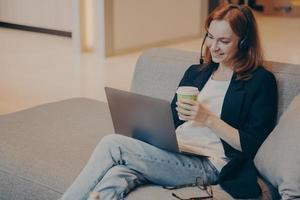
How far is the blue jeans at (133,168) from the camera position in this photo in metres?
1.71

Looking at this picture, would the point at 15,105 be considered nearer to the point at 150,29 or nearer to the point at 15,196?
the point at 15,196

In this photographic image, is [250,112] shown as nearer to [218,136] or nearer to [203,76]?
[218,136]

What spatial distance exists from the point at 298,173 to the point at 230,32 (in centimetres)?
58

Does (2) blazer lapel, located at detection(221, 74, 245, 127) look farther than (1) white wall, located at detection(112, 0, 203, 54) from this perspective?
No

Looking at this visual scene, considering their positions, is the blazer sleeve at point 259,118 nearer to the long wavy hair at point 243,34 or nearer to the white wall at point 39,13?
the long wavy hair at point 243,34

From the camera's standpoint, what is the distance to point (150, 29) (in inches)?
264

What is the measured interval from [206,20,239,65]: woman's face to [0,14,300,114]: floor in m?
2.49

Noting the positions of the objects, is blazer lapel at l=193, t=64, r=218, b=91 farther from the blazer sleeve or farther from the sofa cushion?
the sofa cushion

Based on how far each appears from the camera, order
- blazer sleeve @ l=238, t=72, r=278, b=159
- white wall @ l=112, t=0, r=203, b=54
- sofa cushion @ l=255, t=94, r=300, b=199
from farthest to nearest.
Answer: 1. white wall @ l=112, t=0, r=203, b=54
2. blazer sleeve @ l=238, t=72, r=278, b=159
3. sofa cushion @ l=255, t=94, r=300, b=199

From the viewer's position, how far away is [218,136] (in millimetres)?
1843

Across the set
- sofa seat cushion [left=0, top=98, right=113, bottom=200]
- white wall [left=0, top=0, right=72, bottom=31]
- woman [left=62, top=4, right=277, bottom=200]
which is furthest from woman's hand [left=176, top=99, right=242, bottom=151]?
white wall [left=0, top=0, right=72, bottom=31]

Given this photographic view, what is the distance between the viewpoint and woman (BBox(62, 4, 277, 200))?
171 centimetres

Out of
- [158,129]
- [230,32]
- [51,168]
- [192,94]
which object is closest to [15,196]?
[51,168]

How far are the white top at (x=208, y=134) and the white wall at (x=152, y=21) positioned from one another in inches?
170
